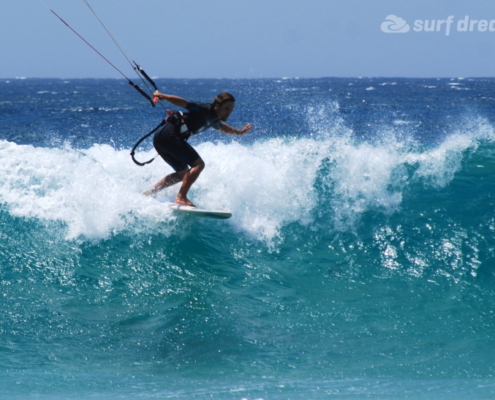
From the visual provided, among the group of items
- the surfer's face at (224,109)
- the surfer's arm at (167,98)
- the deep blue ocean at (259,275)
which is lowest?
the deep blue ocean at (259,275)

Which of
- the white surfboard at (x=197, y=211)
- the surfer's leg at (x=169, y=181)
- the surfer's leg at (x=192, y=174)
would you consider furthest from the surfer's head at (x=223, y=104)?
the white surfboard at (x=197, y=211)

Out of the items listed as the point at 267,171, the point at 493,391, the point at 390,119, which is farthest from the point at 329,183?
the point at 390,119

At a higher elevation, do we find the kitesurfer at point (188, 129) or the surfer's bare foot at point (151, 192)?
the kitesurfer at point (188, 129)

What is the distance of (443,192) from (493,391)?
4.94 meters

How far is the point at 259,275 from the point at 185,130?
198 centimetres

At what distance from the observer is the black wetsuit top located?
694cm

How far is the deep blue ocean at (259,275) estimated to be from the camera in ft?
16.3

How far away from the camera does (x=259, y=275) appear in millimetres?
7082

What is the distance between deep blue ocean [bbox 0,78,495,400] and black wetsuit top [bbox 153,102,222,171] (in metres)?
0.79

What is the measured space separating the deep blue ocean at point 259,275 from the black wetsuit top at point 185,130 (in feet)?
2.61

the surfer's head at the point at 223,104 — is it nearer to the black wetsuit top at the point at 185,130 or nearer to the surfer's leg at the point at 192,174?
the black wetsuit top at the point at 185,130

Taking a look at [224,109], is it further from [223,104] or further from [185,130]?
[185,130]

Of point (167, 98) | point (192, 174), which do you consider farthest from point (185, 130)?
point (167, 98)

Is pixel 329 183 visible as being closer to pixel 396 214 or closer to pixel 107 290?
pixel 396 214
